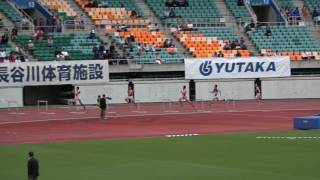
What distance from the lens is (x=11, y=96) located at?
55.0 metres

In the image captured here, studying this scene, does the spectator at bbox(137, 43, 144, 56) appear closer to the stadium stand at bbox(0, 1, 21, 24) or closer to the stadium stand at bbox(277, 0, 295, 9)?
the stadium stand at bbox(0, 1, 21, 24)

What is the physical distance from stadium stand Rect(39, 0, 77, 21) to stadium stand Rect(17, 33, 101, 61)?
7.51ft

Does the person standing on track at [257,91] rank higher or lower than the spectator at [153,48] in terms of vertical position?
lower

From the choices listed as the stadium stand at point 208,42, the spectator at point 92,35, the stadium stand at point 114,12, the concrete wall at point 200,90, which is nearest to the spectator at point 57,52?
the spectator at point 92,35

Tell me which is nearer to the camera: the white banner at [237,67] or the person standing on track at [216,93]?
the person standing on track at [216,93]

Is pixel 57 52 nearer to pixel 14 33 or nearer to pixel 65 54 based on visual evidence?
pixel 65 54

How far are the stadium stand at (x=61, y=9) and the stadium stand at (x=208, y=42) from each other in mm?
8689

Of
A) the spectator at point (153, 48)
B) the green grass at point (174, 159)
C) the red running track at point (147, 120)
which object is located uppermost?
the spectator at point (153, 48)

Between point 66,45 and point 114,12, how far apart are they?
7.12m

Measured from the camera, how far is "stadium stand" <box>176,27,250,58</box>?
62969 millimetres

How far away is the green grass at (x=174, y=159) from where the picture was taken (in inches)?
893

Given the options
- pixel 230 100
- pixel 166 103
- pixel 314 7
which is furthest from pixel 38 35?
pixel 314 7

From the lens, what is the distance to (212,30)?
2589 inches

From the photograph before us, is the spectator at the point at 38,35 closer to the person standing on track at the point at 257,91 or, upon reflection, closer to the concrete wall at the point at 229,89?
the concrete wall at the point at 229,89
